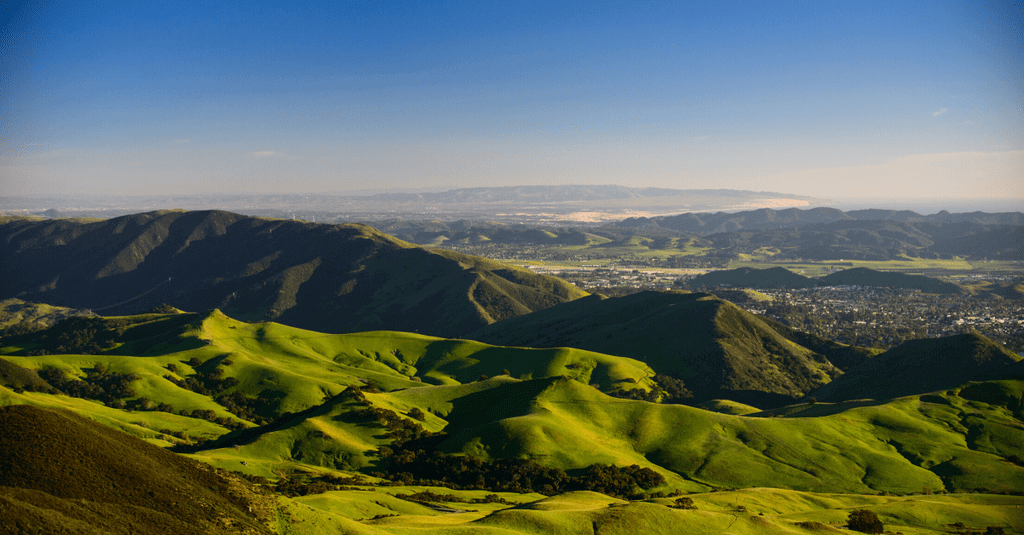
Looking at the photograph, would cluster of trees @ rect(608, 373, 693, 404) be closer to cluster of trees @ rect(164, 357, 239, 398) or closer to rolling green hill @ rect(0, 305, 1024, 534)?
rolling green hill @ rect(0, 305, 1024, 534)

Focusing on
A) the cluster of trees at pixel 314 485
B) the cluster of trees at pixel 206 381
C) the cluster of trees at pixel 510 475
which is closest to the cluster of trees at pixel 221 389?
the cluster of trees at pixel 206 381

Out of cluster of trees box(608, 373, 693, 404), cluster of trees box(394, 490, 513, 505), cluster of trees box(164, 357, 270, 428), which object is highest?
cluster of trees box(394, 490, 513, 505)

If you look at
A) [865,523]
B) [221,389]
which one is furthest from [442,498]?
[221,389]

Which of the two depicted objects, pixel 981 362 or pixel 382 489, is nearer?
pixel 382 489

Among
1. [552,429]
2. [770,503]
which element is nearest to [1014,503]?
[770,503]

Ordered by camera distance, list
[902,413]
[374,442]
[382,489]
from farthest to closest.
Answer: [902,413], [374,442], [382,489]

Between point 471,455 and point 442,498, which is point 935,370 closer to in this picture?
point 471,455

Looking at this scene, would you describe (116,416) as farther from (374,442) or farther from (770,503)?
(770,503)

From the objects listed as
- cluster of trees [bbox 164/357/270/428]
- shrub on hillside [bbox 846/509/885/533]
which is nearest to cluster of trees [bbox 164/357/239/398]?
cluster of trees [bbox 164/357/270/428]

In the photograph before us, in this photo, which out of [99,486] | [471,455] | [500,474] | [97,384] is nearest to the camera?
[99,486]
